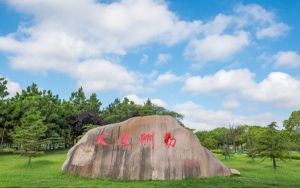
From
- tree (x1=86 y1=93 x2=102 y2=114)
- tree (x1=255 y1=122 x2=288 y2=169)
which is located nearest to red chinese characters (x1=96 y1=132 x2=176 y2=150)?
tree (x1=255 y1=122 x2=288 y2=169)

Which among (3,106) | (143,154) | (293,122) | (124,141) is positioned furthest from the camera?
(293,122)

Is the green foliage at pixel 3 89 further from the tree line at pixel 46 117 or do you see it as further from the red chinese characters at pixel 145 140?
the red chinese characters at pixel 145 140

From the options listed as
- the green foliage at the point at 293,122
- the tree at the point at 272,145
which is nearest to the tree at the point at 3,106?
the tree at the point at 272,145

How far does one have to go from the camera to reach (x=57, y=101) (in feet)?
172

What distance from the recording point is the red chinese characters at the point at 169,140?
14.8 metres

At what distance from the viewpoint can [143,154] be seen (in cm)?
1441

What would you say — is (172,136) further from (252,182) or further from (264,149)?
(264,149)

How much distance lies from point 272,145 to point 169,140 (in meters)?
8.82

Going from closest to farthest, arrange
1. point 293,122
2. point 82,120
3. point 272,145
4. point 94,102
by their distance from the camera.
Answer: point 272,145 < point 82,120 < point 293,122 < point 94,102

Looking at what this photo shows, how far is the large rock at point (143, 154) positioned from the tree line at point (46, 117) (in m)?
12.1

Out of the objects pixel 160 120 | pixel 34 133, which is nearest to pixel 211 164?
pixel 160 120

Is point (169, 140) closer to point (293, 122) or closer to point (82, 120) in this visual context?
point (82, 120)

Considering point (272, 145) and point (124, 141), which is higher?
point (124, 141)

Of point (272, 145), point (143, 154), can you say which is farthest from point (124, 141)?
point (272, 145)
